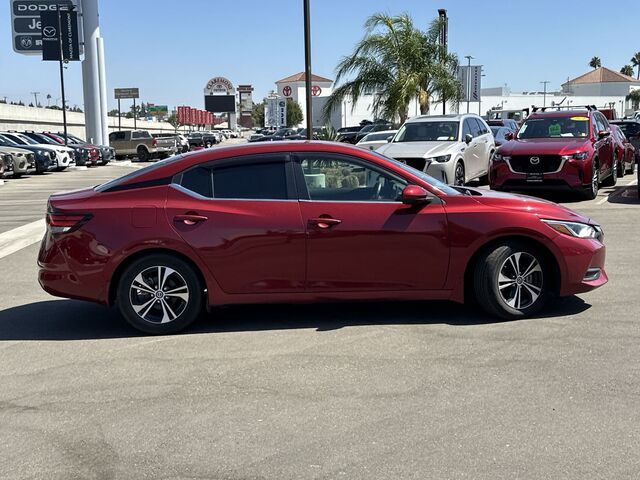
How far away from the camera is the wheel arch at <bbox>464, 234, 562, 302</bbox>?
591 centimetres

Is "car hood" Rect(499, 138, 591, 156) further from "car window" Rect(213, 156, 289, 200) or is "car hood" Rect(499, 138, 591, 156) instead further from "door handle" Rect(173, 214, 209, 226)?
"door handle" Rect(173, 214, 209, 226)

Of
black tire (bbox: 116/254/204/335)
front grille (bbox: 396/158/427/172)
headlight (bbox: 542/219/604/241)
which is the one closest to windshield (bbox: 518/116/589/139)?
front grille (bbox: 396/158/427/172)

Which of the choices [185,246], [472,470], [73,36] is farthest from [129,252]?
[73,36]

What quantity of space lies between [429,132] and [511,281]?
10839mm

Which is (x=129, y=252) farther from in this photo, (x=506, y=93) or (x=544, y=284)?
Result: (x=506, y=93)

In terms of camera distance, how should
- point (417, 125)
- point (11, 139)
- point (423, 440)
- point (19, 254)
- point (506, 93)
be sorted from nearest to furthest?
point (423, 440) → point (19, 254) → point (417, 125) → point (11, 139) → point (506, 93)

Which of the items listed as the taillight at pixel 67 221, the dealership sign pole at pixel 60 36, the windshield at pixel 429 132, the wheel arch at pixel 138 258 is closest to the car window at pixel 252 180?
the wheel arch at pixel 138 258

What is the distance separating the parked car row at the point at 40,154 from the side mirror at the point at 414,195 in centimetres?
2296

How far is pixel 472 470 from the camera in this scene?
11.4 ft

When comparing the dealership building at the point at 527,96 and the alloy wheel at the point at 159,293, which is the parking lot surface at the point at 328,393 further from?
the dealership building at the point at 527,96

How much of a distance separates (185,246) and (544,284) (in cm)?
308

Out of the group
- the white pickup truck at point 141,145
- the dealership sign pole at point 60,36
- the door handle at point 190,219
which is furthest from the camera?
the white pickup truck at point 141,145

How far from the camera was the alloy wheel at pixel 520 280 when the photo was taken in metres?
5.94

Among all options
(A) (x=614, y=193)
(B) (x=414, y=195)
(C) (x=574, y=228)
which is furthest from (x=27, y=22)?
(C) (x=574, y=228)
